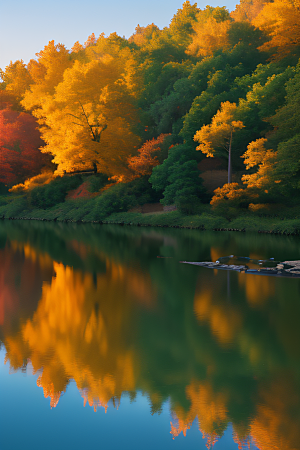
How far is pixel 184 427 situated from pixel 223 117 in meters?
24.4

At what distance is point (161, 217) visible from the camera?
28.4 metres

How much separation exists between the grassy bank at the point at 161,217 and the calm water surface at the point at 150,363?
13.6 metres

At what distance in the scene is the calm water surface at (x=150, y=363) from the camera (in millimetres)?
3607

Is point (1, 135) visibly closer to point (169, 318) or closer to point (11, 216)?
point (11, 216)

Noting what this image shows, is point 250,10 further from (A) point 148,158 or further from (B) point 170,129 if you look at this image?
(A) point 148,158

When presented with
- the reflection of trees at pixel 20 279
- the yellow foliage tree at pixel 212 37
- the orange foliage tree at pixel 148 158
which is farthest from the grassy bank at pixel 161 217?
the yellow foliage tree at pixel 212 37

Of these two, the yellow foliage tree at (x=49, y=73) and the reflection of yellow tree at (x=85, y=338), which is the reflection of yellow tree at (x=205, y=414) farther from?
the yellow foliage tree at (x=49, y=73)

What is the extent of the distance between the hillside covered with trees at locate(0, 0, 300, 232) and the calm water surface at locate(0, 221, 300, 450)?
52.4 feet

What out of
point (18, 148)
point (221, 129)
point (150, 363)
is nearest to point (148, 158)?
point (221, 129)

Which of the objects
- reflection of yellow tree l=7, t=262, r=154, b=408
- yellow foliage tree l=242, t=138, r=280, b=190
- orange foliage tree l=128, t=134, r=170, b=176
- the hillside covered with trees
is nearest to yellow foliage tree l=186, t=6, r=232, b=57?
the hillside covered with trees

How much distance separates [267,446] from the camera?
3.33 meters

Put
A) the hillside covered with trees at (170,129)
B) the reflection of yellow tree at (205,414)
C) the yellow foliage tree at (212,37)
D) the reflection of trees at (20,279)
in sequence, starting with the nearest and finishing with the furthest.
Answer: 1. the reflection of yellow tree at (205,414)
2. the reflection of trees at (20,279)
3. the hillside covered with trees at (170,129)
4. the yellow foliage tree at (212,37)

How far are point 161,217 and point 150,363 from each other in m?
23.6

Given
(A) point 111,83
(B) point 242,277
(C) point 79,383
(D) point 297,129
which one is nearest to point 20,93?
(A) point 111,83
